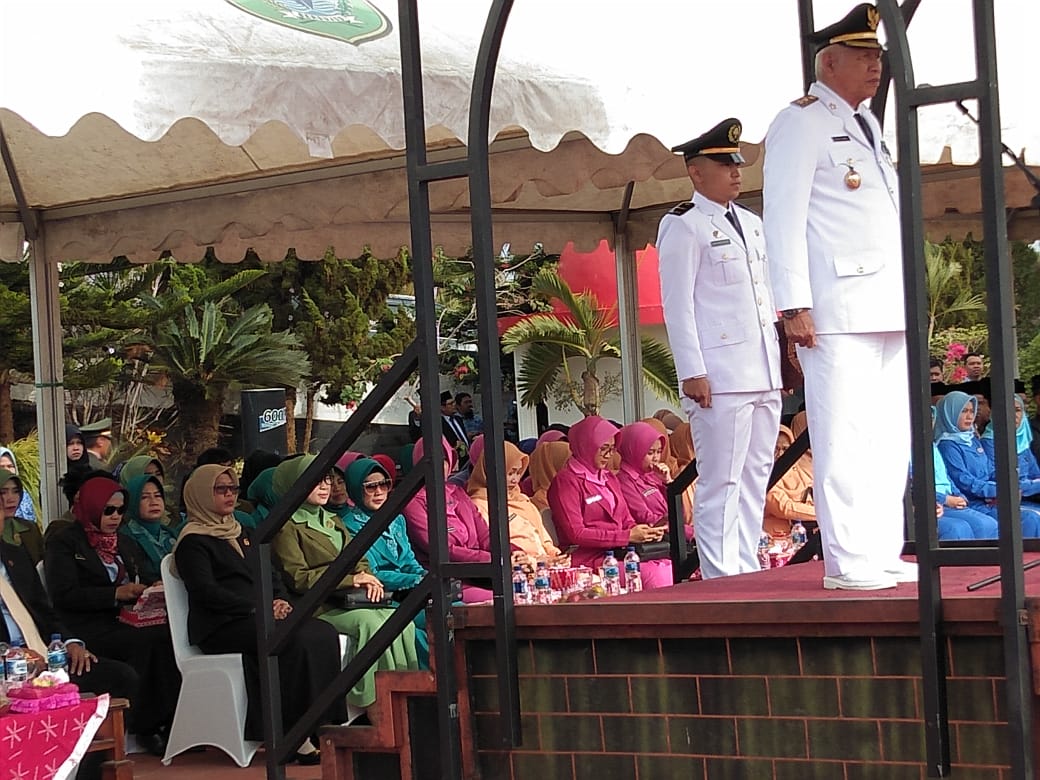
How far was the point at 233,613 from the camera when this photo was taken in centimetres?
622

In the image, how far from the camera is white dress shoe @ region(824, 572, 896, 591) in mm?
3951

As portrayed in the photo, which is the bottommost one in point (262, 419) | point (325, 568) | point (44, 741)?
point (44, 741)

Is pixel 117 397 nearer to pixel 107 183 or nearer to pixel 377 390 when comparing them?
pixel 107 183

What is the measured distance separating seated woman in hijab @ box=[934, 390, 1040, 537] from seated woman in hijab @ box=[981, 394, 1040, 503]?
6.0 inches

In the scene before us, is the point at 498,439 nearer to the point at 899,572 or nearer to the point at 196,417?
the point at 899,572

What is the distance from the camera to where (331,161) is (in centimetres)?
798

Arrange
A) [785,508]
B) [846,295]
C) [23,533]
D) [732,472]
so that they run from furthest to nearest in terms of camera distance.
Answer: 1. [785,508]
2. [23,533]
3. [732,472]
4. [846,295]

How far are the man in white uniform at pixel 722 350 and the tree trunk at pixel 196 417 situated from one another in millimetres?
14258

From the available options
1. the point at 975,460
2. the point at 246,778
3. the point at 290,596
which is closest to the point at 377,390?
the point at 246,778

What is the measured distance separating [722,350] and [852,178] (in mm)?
1236

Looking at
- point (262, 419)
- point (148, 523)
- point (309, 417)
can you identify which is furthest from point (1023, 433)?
point (309, 417)

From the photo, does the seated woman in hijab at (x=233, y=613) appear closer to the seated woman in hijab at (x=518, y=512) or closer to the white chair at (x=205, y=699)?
the white chair at (x=205, y=699)

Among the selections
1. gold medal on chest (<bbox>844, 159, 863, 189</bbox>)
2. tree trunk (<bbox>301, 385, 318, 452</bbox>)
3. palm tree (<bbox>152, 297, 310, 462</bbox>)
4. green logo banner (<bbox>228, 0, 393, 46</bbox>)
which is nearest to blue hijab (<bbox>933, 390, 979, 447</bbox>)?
green logo banner (<bbox>228, 0, 393, 46</bbox>)

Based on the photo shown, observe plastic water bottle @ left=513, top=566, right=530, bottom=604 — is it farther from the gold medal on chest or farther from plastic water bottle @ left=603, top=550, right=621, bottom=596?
the gold medal on chest
